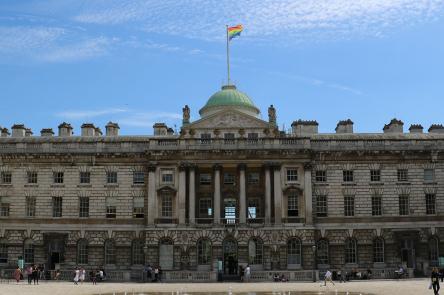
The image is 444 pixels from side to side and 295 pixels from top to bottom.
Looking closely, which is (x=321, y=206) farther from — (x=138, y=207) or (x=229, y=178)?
(x=138, y=207)

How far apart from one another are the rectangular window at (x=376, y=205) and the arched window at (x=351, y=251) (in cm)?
321

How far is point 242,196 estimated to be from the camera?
5656 cm

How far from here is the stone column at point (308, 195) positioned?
5588 cm

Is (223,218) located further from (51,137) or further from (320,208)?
(51,137)

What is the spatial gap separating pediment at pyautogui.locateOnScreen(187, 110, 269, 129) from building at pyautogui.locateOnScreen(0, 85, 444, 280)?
0.31 feet

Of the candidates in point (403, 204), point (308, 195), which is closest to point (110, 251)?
point (308, 195)

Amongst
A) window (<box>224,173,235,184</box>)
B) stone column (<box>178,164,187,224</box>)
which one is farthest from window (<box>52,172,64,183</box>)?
window (<box>224,173,235,184</box>)

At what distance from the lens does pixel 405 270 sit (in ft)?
172

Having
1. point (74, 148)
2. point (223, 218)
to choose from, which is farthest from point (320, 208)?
point (74, 148)

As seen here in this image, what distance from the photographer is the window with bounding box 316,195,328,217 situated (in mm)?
57188

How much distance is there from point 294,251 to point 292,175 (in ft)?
22.2

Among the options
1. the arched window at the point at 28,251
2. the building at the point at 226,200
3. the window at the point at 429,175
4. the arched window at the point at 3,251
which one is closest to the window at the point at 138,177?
the building at the point at 226,200

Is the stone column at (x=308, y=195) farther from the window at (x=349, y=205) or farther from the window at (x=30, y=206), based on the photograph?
the window at (x=30, y=206)

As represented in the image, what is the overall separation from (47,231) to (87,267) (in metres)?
4.97
